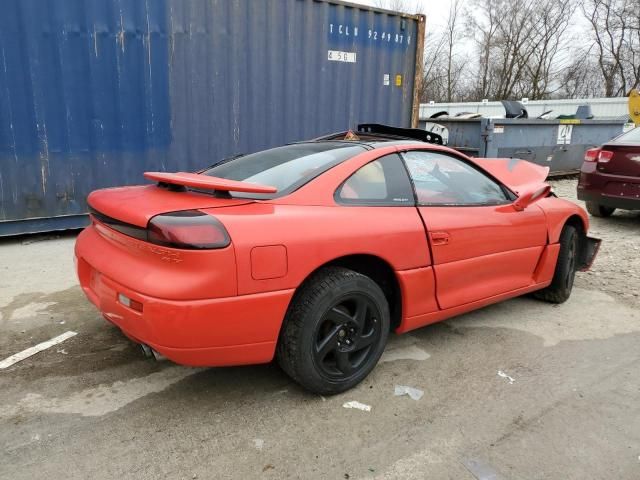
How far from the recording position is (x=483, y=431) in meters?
2.45

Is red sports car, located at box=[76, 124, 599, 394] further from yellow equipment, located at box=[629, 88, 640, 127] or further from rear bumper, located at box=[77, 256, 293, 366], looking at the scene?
yellow equipment, located at box=[629, 88, 640, 127]

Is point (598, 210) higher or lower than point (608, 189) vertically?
lower

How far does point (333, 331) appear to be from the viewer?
2.62m

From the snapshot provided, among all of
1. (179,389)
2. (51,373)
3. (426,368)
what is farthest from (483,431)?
(51,373)

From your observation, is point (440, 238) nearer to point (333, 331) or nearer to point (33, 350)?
point (333, 331)

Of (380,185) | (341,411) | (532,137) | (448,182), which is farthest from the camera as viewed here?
(532,137)

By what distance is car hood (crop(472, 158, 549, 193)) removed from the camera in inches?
165

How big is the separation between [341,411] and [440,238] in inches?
46.1

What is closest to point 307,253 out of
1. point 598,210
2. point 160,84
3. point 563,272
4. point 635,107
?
point 563,272

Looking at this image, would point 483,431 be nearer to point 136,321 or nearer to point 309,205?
point 309,205

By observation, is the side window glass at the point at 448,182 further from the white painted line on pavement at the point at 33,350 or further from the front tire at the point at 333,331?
the white painted line on pavement at the point at 33,350

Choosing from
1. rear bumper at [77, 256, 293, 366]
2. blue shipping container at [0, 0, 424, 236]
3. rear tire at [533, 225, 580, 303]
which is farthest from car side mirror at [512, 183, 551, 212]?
blue shipping container at [0, 0, 424, 236]

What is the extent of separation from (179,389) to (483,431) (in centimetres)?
161

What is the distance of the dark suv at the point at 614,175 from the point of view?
6574 mm
